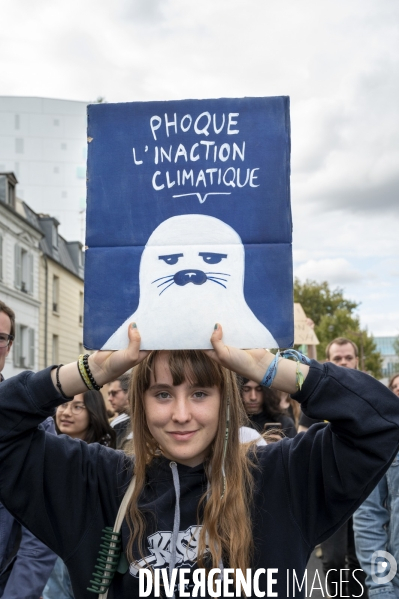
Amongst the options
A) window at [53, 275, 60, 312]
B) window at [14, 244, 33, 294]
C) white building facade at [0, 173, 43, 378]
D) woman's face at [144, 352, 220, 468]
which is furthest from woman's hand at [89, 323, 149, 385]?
window at [53, 275, 60, 312]

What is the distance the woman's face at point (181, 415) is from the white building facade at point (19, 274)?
23631 mm

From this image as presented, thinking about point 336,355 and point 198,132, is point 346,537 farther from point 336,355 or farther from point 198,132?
point 198,132

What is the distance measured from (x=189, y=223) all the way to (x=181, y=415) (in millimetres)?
645

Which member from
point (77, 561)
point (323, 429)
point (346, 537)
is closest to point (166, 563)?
point (77, 561)

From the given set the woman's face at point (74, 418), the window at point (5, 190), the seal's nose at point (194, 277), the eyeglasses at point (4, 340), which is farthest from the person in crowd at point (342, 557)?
the window at point (5, 190)

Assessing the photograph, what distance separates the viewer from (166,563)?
83.3 inches

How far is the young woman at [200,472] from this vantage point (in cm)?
205

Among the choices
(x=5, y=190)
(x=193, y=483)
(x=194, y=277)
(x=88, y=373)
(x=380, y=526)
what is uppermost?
(x=5, y=190)

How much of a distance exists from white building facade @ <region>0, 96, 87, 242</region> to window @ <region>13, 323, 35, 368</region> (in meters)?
13.2

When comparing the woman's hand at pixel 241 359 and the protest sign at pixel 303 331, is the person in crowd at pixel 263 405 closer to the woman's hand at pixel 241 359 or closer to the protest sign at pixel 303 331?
the woman's hand at pixel 241 359

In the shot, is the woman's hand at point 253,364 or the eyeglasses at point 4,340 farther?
the eyeglasses at point 4,340

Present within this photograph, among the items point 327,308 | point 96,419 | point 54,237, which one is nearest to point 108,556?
point 96,419

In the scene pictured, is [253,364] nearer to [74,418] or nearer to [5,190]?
[74,418]

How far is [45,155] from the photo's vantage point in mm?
41156
